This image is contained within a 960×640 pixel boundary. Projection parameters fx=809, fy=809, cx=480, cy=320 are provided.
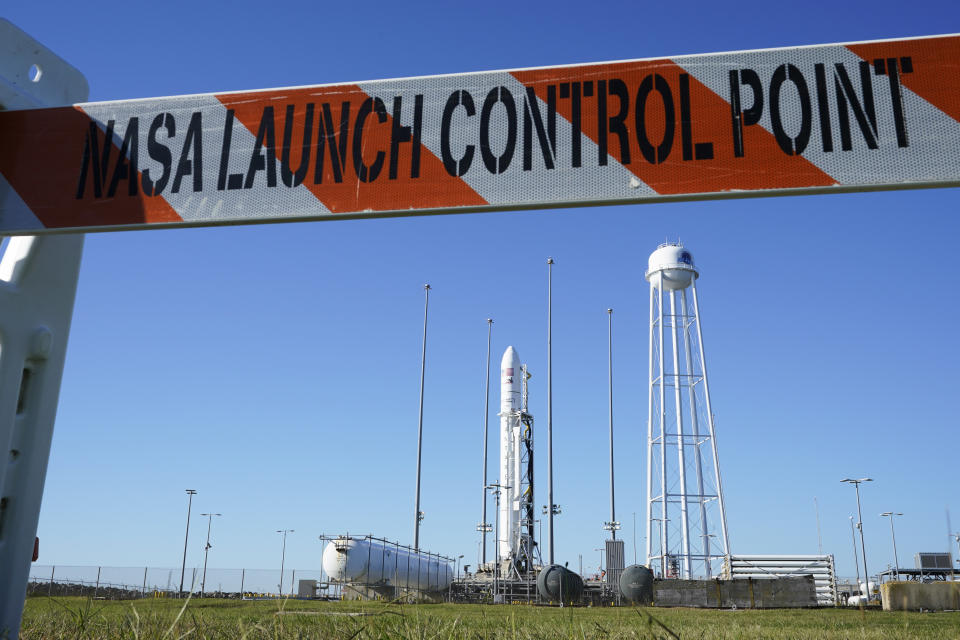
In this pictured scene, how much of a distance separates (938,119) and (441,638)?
287 cm

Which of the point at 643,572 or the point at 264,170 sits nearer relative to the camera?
the point at 264,170

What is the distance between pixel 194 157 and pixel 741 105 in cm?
242

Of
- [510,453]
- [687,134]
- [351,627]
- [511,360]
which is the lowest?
[351,627]

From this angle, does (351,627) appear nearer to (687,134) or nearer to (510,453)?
(687,134)

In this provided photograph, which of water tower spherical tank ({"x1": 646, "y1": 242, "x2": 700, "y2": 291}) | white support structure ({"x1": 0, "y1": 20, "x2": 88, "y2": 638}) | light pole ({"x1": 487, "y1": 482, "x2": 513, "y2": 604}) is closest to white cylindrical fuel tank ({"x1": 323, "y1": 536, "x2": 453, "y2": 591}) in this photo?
light pole ({"x1": 487, "y1": 482, "x2": 513, "y2": 604})

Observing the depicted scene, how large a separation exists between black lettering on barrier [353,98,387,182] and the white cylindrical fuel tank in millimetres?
31714

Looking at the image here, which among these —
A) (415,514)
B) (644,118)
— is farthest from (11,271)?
(415,514)

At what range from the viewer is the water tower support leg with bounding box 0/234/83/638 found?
11.4ft

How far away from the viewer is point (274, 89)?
3.72 metres

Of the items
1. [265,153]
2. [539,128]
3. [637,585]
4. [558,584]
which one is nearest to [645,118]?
[539,128]

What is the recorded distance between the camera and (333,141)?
362cm

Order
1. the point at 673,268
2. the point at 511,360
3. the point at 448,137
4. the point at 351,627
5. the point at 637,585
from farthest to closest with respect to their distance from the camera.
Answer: the point at 511,360 → the point at 673,268 → the point at 637,585 → the point at 351,627 → the point at 448,137

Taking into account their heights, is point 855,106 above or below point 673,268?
below

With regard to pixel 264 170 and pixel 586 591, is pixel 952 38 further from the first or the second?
pixel 586 591
